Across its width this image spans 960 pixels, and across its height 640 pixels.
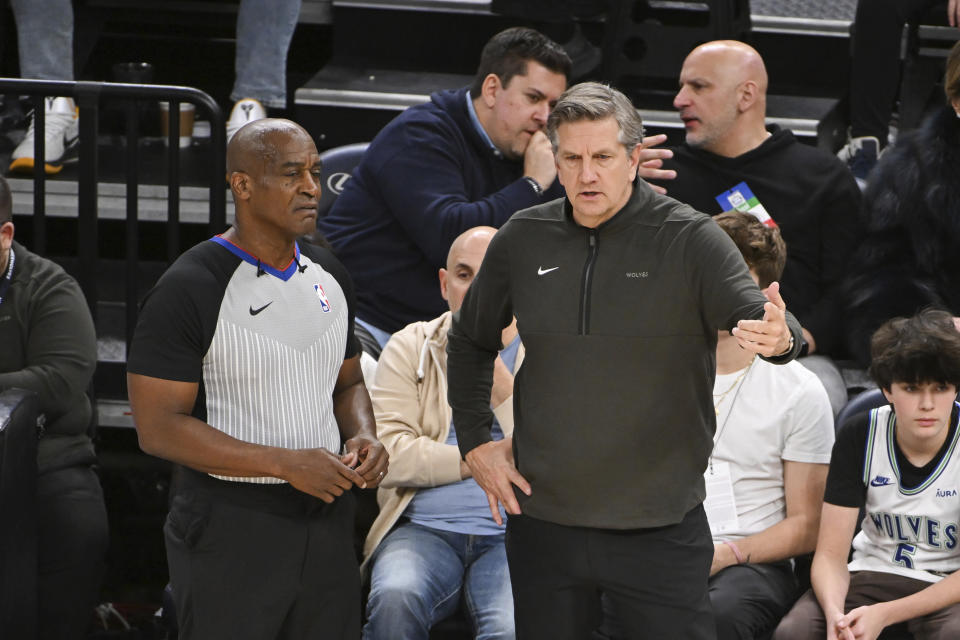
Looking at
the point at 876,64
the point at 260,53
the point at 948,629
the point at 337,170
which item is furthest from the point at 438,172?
the point at 876,64

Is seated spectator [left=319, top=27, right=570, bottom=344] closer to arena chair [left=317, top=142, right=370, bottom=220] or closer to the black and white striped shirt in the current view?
arena chair [left=317, top=142, right=370, bottom=220]

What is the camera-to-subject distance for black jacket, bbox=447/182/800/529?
7.41 ft

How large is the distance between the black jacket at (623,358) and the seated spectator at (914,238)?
144 cm

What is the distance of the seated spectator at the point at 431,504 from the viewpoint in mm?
2951

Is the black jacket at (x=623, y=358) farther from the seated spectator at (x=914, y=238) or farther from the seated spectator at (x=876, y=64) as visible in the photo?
the seated spectator at (x=876, y=64)

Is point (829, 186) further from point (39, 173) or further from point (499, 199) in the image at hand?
point (39, 173)

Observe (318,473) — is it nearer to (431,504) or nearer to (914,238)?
(431,504)

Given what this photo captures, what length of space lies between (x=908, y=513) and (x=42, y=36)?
3245 millimetres

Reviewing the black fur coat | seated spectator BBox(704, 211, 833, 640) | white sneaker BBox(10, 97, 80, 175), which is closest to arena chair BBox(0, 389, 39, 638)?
white sneaker BBox(10, 97, 80, 175)

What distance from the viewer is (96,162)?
3729 millimetres

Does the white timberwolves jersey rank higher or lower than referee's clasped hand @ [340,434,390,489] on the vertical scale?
lower

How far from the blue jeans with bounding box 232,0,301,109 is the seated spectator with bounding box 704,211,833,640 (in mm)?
2183

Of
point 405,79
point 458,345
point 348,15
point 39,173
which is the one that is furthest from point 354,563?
point 348,15

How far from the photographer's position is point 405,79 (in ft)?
16.7
